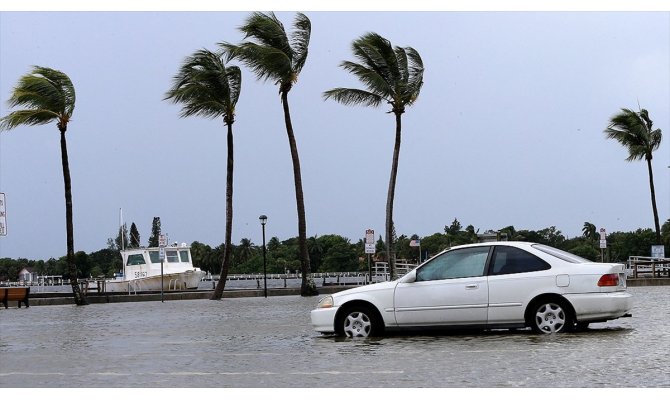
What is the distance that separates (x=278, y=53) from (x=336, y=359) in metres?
27.5

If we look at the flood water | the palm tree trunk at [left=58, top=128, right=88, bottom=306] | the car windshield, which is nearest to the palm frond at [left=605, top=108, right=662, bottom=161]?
the palm tree trunk at [left=58, top=128, right=88, bottom=306]

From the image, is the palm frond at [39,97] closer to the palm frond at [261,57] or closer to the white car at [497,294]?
the palm frond at [261,57]

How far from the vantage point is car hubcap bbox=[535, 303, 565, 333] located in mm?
15414

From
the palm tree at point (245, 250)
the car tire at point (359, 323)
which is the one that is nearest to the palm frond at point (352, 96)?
the car tire at point (359, 323)

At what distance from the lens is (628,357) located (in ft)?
39.8

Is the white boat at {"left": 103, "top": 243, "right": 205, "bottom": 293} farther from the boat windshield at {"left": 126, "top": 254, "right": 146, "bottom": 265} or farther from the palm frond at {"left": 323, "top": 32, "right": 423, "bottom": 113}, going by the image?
the palm frond at {"left": 323, "top": 32, "right": 423, "bottom": 113}

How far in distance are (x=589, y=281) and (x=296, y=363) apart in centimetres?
496

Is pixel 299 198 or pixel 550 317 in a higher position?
pixel 299 198

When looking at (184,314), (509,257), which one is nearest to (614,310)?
(509,257)

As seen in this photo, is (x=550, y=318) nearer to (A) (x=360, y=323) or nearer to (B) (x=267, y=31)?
(A) (x=360, y=323)

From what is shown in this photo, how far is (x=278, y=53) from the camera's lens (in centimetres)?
3931

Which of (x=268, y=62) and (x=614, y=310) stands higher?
(x=268, y=62)

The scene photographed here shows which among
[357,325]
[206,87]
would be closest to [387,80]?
[206,87]
